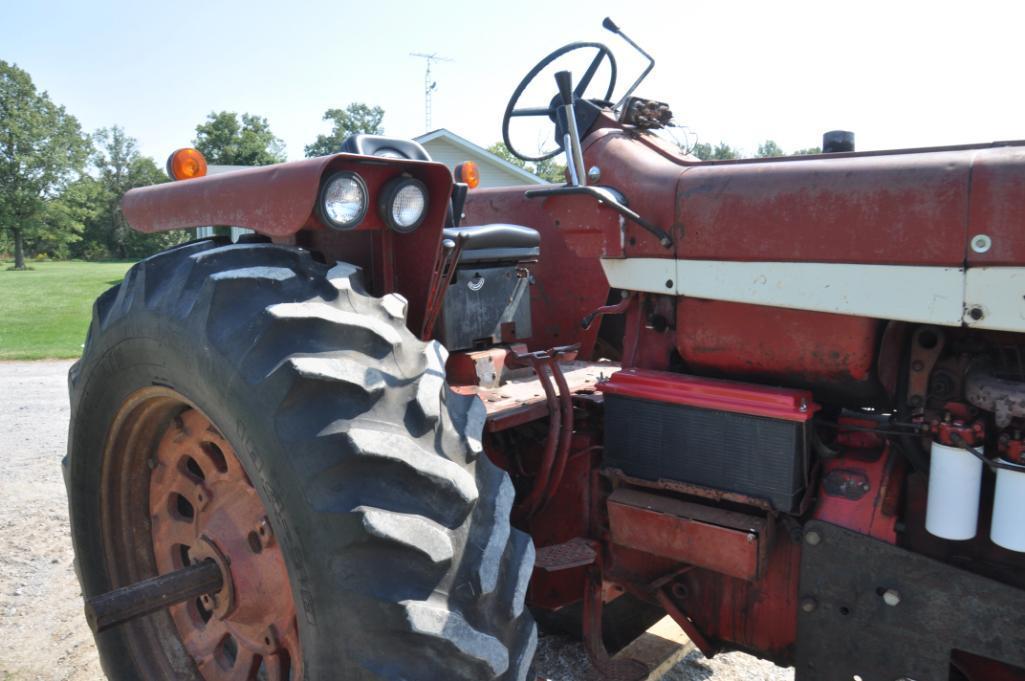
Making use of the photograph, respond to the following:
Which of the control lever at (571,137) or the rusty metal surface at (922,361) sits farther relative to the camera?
the control lever at (571,137)

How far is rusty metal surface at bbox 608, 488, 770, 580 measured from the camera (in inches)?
75.5

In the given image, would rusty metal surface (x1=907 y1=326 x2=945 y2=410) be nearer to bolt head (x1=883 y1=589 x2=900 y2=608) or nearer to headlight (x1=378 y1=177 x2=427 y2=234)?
bolt head (x1=883 y1=589 x2=900 y2=608)

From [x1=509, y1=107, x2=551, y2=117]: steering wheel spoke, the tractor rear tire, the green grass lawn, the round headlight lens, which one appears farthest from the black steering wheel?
the green grass lawn

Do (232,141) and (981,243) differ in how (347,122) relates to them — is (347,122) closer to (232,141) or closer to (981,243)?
(232,141)

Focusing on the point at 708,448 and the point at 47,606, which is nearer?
the point at 708,448

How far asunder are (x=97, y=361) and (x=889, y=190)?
1.97 m

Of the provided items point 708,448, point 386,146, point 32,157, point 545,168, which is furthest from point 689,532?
point 32,157

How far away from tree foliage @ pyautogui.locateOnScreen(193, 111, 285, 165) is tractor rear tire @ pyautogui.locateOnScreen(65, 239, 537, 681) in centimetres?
4281

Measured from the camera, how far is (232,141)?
4756 centimetres

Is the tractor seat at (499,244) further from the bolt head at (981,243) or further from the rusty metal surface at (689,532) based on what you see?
the bolt head at (981,243)

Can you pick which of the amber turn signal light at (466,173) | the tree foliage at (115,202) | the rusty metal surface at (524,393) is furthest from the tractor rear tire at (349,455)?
the tree foliage at (115,202)

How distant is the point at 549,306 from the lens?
317 cm

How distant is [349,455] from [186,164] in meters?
1.38

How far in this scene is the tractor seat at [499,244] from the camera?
8.82 feet
